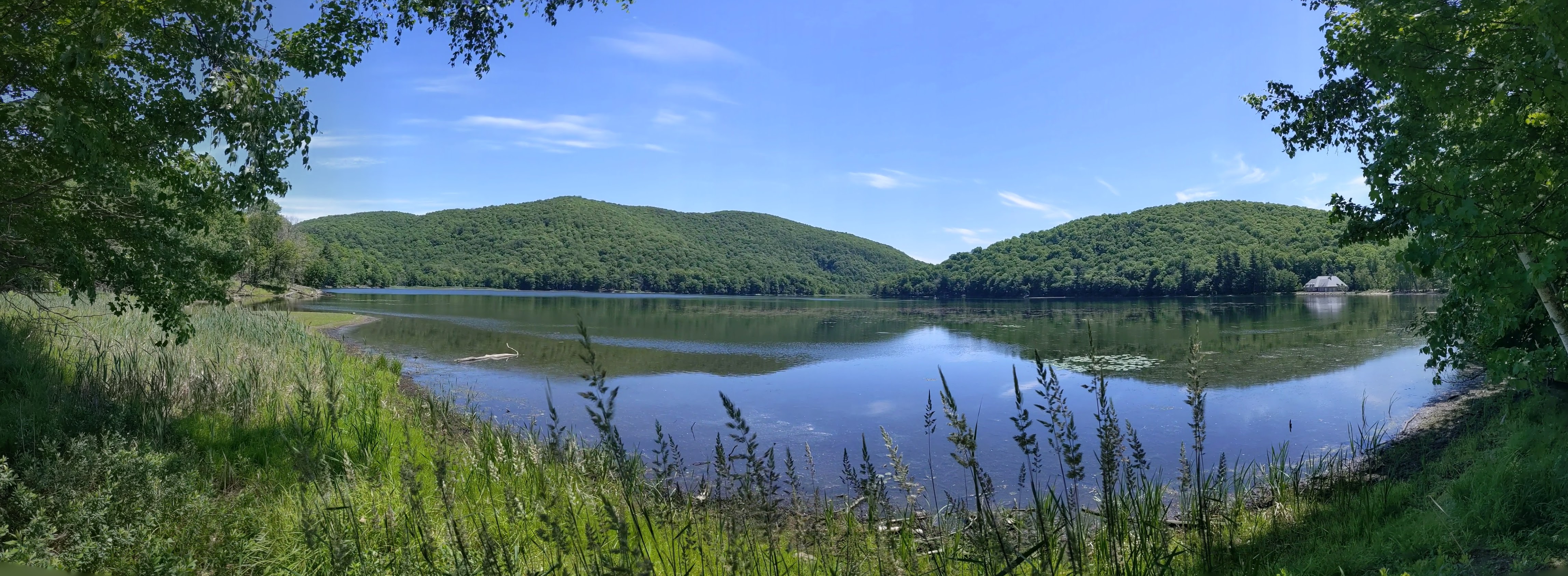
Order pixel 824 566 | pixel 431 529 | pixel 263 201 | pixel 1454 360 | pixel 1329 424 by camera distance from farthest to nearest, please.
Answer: pixel 1329 424 → pixel 1454 360 → pixel 263 201 → pixel 431 529 → pixel 824 566

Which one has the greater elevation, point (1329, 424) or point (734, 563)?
point (734, 563)

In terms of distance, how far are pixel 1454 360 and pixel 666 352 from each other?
22.2 meters

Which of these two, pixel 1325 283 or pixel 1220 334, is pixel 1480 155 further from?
pixel 1325 283

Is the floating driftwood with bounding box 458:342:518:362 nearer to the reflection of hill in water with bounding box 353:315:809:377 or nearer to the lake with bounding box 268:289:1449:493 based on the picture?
the reflection of hill in water with bounding box 353:315:809:377

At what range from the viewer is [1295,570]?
4.58 m

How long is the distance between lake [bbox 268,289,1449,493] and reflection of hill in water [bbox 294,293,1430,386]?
0.74 feet

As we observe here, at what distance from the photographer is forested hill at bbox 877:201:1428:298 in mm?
96062

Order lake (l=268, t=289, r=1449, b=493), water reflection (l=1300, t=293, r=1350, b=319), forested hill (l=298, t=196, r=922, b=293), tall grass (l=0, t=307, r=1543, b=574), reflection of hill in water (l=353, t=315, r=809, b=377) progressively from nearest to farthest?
tall grass (l=0, t=307, r=1543, b=574) → lake (l=268, t=289, r=1449, b=493) → reflection of hill in water (l=353, t=315, r=809, b=377) → water reflection (l=1300, t=293, r=1350, b=319) → forested hill (l=298, t=196, r=922, b=293)

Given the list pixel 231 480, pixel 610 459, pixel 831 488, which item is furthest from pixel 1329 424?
pixel 231 480

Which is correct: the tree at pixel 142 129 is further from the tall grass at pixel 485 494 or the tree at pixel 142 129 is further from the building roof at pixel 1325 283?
the building roof at pixel 1325 283

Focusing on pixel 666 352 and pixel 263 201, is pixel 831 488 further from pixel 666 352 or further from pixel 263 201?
pixel 666 352

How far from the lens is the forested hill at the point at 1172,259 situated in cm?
9606

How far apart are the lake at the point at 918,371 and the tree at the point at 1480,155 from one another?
1789 millimetres

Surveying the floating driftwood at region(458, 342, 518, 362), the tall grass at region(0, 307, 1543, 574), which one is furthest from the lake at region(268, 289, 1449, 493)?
the tall grass at region(0, 307, 1543, 574)
